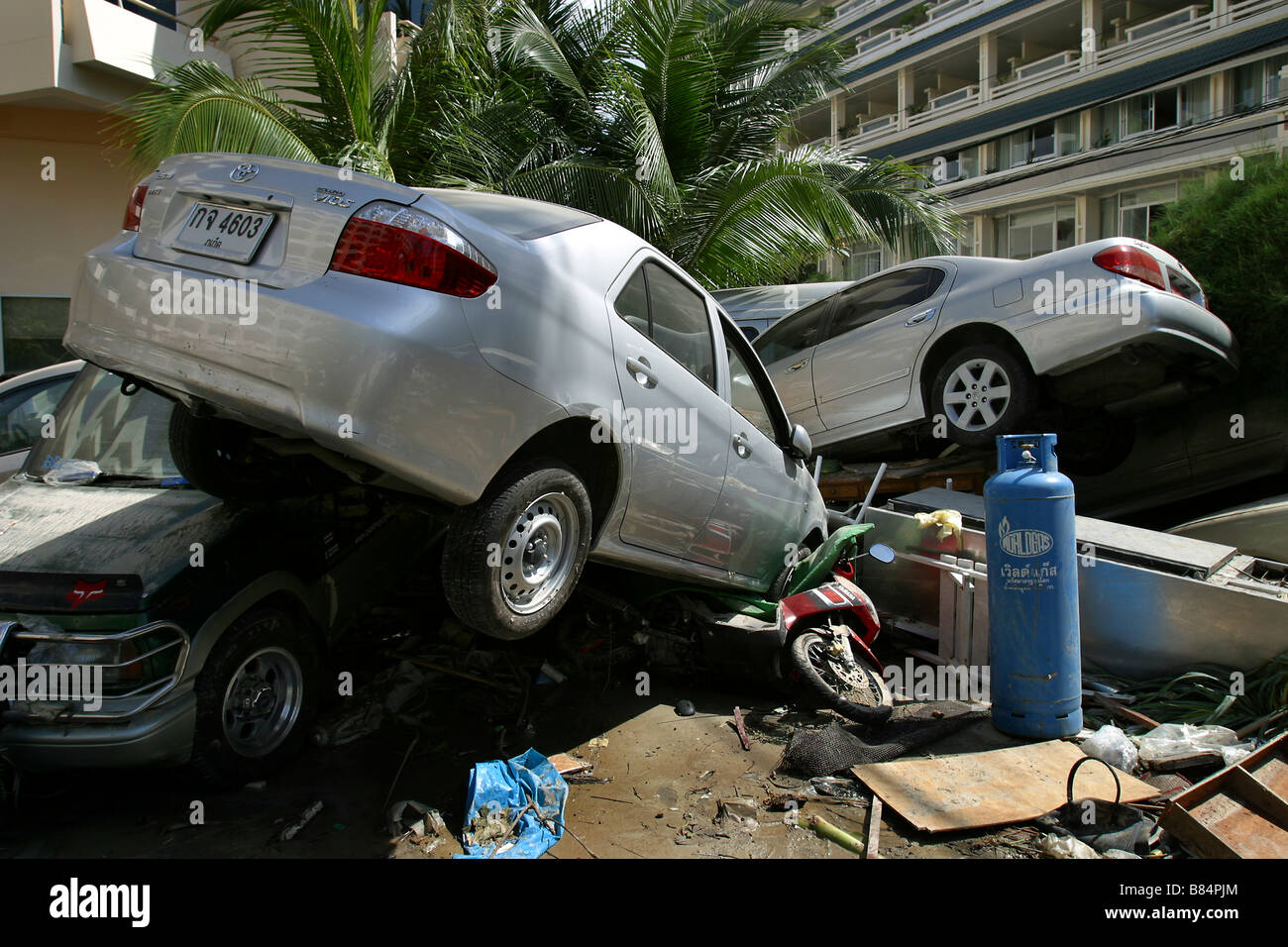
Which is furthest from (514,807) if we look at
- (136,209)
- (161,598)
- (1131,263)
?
(1131,263)

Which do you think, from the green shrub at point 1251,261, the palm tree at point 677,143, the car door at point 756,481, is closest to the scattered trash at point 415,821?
the car door at point 756,481

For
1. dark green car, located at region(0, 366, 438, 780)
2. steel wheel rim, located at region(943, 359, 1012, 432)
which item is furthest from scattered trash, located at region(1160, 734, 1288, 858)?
steel wheel rim, located at region(943, 359, 1012, 432)

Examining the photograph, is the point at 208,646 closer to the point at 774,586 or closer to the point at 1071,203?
the point at 774,586

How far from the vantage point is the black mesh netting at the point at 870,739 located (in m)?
3.98

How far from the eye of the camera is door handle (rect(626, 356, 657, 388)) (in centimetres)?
349

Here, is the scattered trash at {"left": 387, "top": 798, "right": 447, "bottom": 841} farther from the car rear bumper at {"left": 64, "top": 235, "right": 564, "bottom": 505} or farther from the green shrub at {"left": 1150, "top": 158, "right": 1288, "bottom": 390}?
the green shrub at {"left": 1150, "top": 158, "right": 1288, "bottom": 390}

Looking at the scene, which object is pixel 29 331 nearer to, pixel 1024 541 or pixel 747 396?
pixel 747 396

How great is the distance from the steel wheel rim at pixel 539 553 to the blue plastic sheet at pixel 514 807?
76cm

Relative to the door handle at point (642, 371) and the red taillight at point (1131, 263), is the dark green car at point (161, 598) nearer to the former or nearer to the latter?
the door handle at point (642, 371)

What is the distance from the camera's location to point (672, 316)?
3.97 metres

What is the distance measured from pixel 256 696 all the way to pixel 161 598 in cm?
62

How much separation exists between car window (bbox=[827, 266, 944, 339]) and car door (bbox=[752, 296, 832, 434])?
0.20 meters

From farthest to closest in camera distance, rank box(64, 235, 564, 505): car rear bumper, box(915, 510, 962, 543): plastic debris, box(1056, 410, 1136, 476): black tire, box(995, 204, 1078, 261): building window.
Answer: box(995, 204, 1078, 261): building window < box(1056, 410, 1136, 476): black tire < box(915, 510, 962, 543): plastic debris < box(64, 235, 564, 505): car rear bumper
